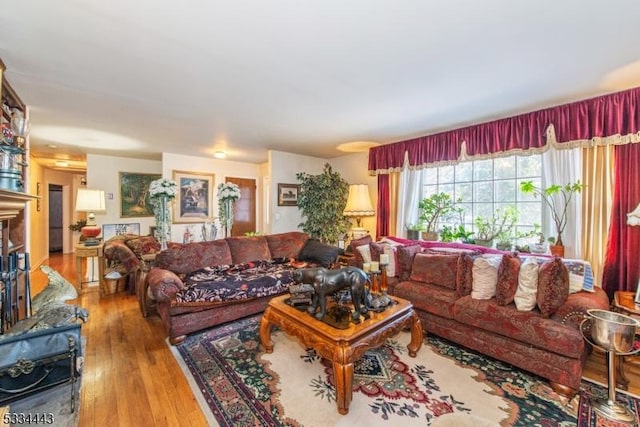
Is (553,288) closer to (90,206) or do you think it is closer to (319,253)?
(319,253)

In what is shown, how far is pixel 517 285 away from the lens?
2178 mm

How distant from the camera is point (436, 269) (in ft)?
8.96

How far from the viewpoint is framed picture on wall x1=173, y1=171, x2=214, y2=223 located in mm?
5285

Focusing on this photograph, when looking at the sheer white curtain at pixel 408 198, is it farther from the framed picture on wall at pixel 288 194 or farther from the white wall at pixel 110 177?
the white wall at pixel 110 177

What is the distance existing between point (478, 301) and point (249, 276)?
7.87 feet

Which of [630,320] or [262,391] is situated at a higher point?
[630,320]

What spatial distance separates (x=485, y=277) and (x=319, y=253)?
207cm

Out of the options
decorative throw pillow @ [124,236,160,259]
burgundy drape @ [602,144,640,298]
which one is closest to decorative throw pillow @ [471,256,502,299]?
burgundy drape @ [602,144,640,298]

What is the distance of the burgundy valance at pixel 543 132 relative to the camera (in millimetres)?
2350

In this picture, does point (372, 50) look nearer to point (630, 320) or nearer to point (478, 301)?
point (478, 301)

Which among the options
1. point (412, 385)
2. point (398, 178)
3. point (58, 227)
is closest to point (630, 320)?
point (412, 385)

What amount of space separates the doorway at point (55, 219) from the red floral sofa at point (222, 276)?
7.31 meters

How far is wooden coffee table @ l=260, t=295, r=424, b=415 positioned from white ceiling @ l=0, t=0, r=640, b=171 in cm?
187

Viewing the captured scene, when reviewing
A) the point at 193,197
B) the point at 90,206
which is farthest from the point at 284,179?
the point at 90,206
